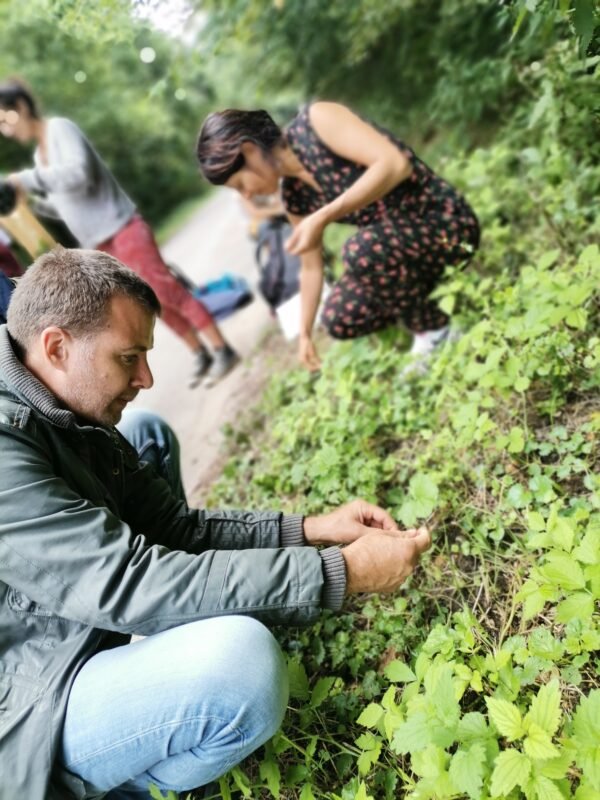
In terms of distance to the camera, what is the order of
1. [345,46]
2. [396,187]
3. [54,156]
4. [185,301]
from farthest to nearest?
1. [345,46]
2. [185,301]
3. [54,156]
4. [396,187]

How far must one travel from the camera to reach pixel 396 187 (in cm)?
261

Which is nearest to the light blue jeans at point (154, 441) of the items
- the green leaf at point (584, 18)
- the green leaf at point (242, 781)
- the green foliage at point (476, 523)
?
the green foliage at point (476, 523)

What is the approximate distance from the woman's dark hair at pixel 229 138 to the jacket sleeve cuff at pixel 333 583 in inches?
65.5

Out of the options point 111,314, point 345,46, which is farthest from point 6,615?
point 345,46

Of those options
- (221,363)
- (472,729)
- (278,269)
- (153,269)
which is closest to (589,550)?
(472,729)

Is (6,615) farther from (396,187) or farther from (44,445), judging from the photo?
(396,187)

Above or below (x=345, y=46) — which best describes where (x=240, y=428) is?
below

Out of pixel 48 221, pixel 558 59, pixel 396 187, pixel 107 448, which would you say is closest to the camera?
pixel 107 448

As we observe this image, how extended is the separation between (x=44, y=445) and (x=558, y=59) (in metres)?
2.88

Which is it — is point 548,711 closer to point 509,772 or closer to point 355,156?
point 509,772

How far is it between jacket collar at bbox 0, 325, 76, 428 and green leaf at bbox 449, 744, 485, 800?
1.20 metres

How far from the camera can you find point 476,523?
2043mm

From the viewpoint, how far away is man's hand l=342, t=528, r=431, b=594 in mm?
1510

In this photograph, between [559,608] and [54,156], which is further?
[54,156]
